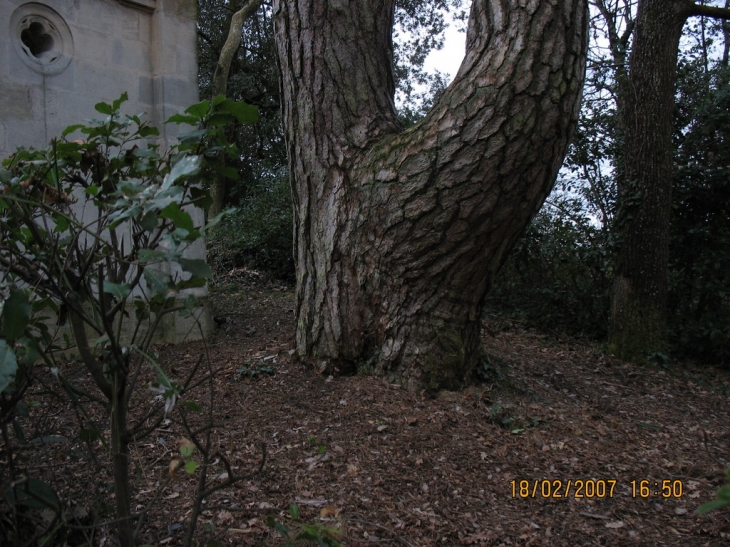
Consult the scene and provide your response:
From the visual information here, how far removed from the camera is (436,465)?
8.82 feet

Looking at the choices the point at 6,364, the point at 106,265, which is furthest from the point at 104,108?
the point at 6,364

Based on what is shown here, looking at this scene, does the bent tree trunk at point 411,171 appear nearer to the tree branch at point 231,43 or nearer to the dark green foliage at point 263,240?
the dark green foliage at point 263,240

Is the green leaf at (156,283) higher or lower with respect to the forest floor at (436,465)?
higher

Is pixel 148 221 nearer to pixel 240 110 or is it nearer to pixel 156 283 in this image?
pixel 156 283

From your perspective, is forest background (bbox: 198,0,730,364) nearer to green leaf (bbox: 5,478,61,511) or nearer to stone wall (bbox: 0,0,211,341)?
stone wall (bbox: 0,0,211,341)

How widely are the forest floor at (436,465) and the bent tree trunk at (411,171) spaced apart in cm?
34

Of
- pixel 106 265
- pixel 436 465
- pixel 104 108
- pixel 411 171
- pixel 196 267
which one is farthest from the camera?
pixel 411 171

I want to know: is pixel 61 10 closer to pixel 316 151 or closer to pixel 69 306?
pixel 316 151

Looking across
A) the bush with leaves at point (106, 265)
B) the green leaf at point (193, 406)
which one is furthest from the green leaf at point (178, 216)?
the green leaf at point (193, 406)

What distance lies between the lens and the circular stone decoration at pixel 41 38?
14.1 feet
